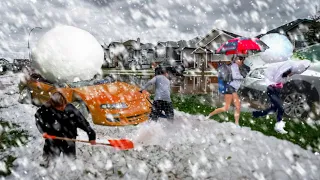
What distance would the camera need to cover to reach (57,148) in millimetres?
4988

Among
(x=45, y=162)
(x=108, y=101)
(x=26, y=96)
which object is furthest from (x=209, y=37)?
(x=45, y=162)

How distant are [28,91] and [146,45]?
124 ft

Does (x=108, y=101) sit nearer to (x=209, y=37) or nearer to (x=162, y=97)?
(x=162, y=97)

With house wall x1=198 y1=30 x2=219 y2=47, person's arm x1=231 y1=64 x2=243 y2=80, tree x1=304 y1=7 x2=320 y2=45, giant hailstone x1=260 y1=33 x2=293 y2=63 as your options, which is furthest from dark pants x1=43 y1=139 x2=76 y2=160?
house wall x1=198 y1=30 x2=219 y2=47

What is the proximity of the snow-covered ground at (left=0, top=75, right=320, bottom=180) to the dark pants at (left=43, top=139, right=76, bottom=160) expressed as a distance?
0.48 feet

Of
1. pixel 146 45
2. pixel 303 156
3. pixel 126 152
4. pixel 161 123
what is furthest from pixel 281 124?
pixel 146 45

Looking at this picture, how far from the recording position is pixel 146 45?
48.3 metres

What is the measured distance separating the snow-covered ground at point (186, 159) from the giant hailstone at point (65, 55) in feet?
4.71

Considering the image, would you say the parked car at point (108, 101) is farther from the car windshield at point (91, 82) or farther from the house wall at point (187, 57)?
the house wall at point (187, 57)

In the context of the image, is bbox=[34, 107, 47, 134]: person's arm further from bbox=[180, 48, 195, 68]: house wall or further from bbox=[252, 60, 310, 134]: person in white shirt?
bbox=[180, 48, 195, 68]: house wall

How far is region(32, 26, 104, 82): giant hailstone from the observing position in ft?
18.5

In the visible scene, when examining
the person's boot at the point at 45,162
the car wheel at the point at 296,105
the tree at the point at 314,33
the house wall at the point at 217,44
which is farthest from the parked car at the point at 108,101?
the house wall at the point at 217,44

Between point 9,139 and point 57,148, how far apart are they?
10.6 ft

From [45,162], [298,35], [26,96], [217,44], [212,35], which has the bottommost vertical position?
[45,162]
